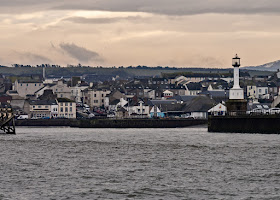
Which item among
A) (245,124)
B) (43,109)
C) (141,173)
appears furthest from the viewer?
(43,109)

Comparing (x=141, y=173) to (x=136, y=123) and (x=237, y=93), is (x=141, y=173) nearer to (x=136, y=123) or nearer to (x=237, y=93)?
(x=237, y=93)

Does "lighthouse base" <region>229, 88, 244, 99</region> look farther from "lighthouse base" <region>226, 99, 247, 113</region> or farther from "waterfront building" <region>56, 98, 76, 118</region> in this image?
"waterfront building" <region>56, 98, 76, 118</region>

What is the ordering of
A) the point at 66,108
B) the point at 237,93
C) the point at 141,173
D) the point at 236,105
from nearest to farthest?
the point at 141,173
the point at 236,105
the point at 237,93
the point at 66,108

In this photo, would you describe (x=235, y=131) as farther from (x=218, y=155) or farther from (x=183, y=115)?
(x=183, y=115)

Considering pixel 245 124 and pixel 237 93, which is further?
pixel 237 93

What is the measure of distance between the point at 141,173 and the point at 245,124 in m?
56.8

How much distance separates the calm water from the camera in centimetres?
4078

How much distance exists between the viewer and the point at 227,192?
4066 centimetres

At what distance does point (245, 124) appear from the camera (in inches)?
4090

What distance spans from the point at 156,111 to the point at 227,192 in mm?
132863

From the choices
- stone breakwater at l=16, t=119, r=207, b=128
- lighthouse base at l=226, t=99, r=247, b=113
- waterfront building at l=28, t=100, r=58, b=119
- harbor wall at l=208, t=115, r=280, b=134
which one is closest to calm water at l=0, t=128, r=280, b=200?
harbor wall at l=208, t=115, r=280, b=134

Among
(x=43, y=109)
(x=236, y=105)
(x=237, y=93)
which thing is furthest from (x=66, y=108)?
(x=236, y=105)

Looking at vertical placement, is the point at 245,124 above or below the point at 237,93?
below

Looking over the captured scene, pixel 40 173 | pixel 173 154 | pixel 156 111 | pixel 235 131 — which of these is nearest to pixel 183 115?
pixel 156 111
